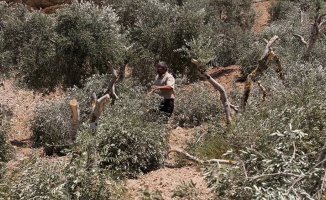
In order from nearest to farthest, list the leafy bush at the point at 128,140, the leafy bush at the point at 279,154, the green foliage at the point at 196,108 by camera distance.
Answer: the leafy bush at the point at 279,154, the leafy bush at the point at 128,140, the green foliage at the point at 196,108

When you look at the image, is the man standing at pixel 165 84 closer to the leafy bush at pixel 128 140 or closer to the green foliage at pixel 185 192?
the leafy bush at pixel 128 140

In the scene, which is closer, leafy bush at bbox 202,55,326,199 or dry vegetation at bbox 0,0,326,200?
leafy bush at bbox 202,55,326,199

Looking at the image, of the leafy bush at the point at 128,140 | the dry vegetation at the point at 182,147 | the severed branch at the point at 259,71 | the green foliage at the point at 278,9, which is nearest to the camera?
the dry vegetation at the point at 182,147

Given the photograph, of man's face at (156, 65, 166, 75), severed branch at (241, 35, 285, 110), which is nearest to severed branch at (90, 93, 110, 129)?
severed branch at (241, 35, 285, 110)

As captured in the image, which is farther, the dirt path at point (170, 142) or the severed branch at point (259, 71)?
the severed branch at point (259, 71)

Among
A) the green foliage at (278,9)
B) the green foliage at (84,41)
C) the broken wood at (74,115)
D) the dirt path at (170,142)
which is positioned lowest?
the dirt path at (170,142)

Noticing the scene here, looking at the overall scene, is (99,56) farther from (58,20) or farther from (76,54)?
(58,20)

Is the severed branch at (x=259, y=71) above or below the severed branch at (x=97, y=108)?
above

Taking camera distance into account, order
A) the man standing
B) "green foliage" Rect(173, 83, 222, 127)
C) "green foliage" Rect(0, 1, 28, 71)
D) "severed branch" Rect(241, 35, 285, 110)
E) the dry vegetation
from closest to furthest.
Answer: the dry vegetation, "severed branch" Rect(241, 35, 285, 110), the man standing, "green foliage" Rect(173, 83, 222, 127), "green foliage" Rect(0, 1, 28, 71)

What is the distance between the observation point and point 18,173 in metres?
5.59

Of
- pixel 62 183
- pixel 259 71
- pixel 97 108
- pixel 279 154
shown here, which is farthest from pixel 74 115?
pixel 259 71

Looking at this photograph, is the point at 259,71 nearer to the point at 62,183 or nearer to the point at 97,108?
the point at 97,108

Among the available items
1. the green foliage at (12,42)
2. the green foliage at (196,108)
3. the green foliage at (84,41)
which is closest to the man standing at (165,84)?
the green foliage at (196,108)

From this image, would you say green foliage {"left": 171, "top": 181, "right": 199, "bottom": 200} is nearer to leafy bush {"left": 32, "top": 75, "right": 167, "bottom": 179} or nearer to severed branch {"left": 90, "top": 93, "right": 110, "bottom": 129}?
leafy bush {"left": 32, "top": 75, "right": 167, "bottom": 179}
